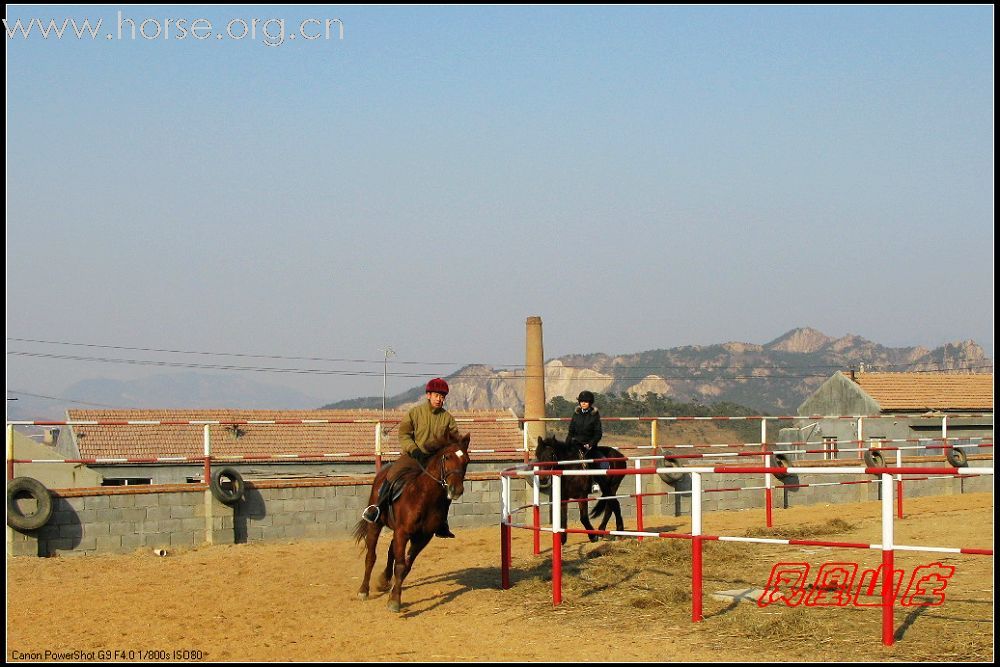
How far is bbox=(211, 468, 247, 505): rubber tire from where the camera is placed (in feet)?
56.0

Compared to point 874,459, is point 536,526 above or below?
above

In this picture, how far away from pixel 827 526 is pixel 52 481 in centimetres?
3255

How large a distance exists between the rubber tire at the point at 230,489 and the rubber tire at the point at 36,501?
2.50 metres

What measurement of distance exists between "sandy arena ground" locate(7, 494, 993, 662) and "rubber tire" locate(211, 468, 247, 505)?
4.37 feet

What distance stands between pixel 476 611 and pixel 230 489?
8076mm

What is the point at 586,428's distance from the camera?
14.8 meters

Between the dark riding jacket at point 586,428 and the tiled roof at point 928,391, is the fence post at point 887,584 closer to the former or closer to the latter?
the dark riding jacket at point 586,428

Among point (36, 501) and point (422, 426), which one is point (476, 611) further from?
point (36, 501)

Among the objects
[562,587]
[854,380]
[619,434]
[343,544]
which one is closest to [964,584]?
[562,587]

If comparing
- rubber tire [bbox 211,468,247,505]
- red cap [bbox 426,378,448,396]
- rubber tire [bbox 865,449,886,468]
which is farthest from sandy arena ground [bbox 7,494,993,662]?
rubber tire [bbox 865,449,886,468]

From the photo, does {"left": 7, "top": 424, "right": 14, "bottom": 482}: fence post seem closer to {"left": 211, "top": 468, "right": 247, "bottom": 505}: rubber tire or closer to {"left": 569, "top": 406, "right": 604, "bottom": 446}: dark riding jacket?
{"left": 211, "top": 468, "right": 247, "bottom": 505}: rubber tire

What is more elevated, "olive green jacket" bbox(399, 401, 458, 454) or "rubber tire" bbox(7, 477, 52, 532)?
"olive green jacket" bbox(399, 401, 458, 454)

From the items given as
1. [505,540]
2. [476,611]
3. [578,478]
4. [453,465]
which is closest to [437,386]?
[453,465]

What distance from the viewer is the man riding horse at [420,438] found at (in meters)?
11.0
